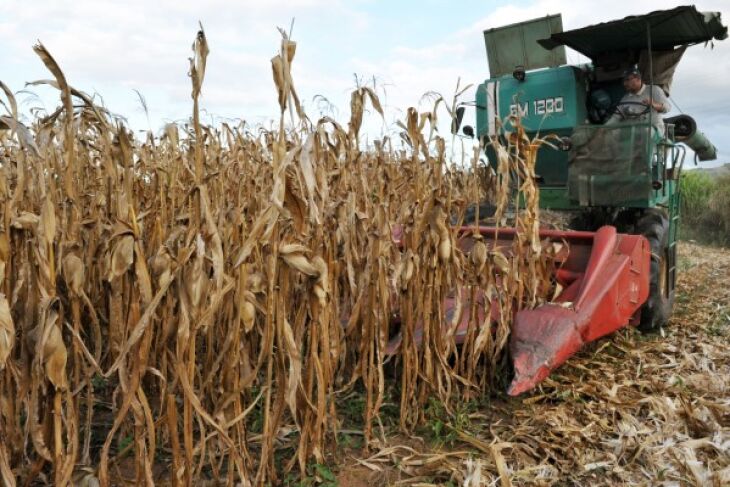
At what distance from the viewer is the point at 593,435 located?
8.29ft

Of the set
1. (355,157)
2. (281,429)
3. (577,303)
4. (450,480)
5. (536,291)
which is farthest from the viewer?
(536,291)

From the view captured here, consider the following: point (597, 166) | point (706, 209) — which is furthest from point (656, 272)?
point (706, 209)

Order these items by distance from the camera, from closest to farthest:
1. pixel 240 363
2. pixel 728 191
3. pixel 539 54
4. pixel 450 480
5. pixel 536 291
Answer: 1. pixel 240 363
2. pixel 450 480
3. pixel 536 291
4. pixel 539 54
5. pixel 728 191

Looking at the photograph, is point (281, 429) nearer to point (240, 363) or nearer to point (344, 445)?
point (344, 445)

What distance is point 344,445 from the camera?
246 cm

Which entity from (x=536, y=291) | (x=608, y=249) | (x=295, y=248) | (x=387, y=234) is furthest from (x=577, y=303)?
(x=295, y=248)

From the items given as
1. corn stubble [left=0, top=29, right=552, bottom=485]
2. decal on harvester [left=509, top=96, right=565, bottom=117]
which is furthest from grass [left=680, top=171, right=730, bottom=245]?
corn stubble [left=0, top=29, right=552, bottom=485]

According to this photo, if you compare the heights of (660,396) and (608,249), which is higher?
(608,249)

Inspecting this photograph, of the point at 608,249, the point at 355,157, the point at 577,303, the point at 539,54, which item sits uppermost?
the point at 539,54

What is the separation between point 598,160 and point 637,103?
0.66 meters

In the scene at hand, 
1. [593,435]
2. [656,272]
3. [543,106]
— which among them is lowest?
[593,435]

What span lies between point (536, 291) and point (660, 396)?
741 mm

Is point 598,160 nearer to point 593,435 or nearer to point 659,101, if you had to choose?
point 659,101

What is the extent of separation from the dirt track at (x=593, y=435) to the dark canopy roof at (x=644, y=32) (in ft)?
7.11
